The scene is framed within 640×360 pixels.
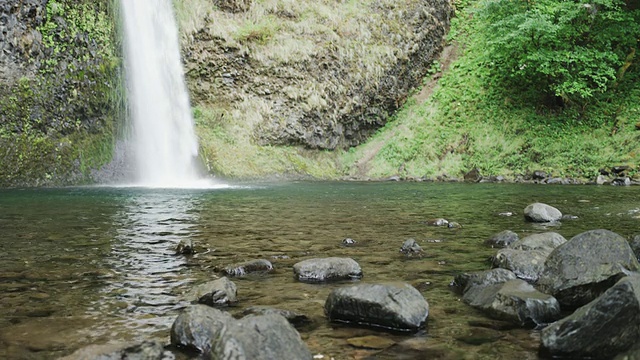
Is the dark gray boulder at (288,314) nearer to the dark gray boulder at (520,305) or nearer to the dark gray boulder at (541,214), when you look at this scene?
the dark gray boulder at (520,305)

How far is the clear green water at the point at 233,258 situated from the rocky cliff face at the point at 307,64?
528 inches

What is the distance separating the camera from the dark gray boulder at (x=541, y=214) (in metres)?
9.04

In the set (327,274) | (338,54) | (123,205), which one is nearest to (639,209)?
(327,274)

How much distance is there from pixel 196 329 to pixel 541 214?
305 inches

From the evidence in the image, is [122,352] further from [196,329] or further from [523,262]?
[523,262]

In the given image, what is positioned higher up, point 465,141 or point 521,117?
point 521,117

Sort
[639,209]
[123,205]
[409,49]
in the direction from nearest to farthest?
[639,209] → [123,205] → [409,49]

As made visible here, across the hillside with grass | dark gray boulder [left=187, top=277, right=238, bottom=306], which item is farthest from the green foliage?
dark gray boulder [left=187, top=277, right=238, bottom=306]

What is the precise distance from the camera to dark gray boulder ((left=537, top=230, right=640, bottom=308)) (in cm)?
405

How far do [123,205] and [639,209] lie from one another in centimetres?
1194

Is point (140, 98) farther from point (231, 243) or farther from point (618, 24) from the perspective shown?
Answer: point (618, 24)

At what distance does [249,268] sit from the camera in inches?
213

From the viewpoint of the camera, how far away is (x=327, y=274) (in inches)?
201

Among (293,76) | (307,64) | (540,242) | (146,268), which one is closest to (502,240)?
(540,242)
